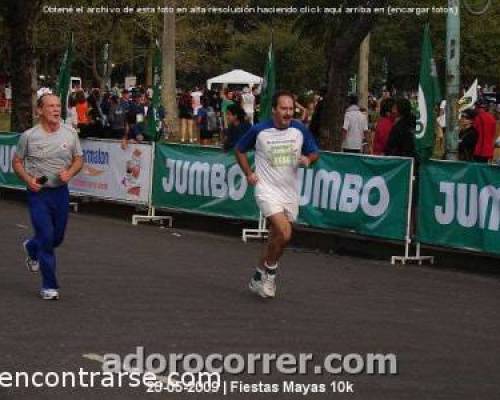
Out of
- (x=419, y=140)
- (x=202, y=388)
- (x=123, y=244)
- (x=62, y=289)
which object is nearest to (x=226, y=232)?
(x=123, y=244)

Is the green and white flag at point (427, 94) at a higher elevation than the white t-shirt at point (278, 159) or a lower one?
higher

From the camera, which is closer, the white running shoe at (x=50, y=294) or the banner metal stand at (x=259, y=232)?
the white running shoe at (x=50, y=294)

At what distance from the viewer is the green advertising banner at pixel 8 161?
2225 cm

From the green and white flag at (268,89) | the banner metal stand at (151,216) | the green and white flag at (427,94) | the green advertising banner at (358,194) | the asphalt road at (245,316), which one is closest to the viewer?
the asphalt road at (245,316)

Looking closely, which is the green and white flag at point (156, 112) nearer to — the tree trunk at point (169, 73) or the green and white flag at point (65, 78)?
the green and white flag at point (65, 78)

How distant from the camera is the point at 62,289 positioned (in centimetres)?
1206

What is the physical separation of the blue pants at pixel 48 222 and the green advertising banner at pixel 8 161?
11.0 metres

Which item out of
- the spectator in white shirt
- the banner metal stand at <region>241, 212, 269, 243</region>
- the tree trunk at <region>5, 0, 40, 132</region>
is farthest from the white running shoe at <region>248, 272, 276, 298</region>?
the tree trunk at <region>5, 0, 40, 132</region>

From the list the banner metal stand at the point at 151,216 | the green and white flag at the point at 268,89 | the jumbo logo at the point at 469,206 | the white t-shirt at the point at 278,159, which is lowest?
the banner metal stand at the point at 151,216

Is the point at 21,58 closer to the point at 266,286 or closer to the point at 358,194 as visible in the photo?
the point at 358,194

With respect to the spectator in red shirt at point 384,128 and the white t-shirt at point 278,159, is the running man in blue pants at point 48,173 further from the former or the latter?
the spectator in red shirt at point 384,128

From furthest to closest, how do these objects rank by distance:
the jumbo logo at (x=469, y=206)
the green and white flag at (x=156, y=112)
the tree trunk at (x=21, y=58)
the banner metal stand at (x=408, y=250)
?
the tree trunk at (x=21, y=58) → the green and white flag at (x=156, y=112) → the banner metal stand at (x=408, y=250) → the jumbo logo at (x=469, y=206)

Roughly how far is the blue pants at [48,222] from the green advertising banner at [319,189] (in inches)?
198

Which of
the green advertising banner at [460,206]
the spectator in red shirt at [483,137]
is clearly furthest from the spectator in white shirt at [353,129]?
the green advertising banner at [460,206]
